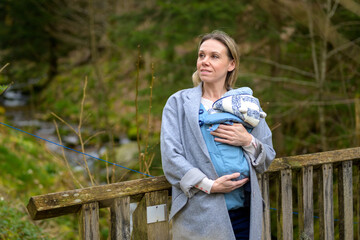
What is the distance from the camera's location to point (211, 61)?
2.30 m

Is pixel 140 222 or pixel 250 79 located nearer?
pixel 140 222

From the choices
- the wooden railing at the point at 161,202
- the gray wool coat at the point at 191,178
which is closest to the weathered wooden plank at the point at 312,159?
the wooden railing at the point at 161,202

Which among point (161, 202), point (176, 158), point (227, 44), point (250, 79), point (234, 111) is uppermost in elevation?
point (250, 79)

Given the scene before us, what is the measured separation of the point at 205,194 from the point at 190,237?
0.23m

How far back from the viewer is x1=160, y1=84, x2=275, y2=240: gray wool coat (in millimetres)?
2092

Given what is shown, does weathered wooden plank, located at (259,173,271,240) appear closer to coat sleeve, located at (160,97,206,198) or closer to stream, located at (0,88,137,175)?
coat sleeve, located at (160,97,206,198)

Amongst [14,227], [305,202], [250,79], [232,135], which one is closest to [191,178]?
[232,135]

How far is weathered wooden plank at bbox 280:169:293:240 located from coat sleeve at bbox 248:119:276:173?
13.8 inches

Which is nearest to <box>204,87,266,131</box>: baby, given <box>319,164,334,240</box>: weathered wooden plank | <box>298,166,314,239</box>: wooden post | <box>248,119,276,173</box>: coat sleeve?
<box>248,119,276,173</box>: coat sleeve

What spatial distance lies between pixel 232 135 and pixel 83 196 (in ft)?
2.61

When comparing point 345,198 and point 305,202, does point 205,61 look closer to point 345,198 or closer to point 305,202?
point 305,202

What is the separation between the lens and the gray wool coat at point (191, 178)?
2092 millimetres

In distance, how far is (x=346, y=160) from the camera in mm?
2873

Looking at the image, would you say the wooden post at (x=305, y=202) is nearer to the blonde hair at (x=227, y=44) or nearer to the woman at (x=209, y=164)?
the woman at (x=209, y=164)
